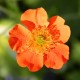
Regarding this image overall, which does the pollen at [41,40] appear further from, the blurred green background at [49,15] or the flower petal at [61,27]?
the blurred green background at [49,15]

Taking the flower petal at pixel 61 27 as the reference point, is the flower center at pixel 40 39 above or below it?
below

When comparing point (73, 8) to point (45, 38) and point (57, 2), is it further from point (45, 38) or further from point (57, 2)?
point (45, 38)

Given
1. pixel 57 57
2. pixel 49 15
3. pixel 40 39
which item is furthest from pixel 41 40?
pixel 49 15

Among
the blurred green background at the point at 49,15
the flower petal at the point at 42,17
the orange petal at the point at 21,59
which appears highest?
the flower petal at the point at 42,17

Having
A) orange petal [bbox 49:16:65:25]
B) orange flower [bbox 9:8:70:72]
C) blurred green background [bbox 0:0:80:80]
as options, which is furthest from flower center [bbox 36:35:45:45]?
blurred green background [bbox 0:0:80:80]

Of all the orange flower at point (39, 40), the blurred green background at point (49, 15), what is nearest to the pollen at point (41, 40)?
the orange flower at point (39, 40)

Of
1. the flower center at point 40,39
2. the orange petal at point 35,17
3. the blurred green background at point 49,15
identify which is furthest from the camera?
the blurred green background at point 49,15

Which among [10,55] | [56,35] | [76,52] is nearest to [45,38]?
[56,35]
